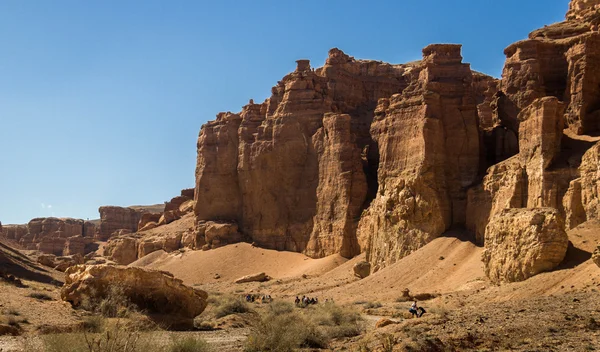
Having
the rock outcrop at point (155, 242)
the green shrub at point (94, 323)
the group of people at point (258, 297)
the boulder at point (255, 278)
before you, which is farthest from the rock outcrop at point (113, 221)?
the green shrub at point (94, 323)

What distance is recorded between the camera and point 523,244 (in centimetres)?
3250

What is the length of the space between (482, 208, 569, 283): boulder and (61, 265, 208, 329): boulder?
15233 millimetres

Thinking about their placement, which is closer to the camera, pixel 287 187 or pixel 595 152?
pixel 595 152

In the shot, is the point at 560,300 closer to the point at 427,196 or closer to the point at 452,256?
the point at 452,256

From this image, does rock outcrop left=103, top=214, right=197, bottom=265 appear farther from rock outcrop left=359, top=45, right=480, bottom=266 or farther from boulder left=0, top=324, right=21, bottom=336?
boulder left=0, top=324, right=21, bottom=336

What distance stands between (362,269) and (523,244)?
60.8 ft

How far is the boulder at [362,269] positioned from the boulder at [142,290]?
80.9 feet

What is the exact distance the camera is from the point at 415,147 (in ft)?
162

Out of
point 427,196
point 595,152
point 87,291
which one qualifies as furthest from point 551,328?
point 427,196

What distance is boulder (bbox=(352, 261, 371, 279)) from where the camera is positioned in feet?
163

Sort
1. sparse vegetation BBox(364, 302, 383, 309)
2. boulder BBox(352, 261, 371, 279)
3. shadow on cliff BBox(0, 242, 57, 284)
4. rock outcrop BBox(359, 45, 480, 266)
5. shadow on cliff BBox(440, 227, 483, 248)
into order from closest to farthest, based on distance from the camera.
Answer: sparse vegetation BBox(364, 302, 383, 309), shadow on cliff BBox(0, 242, 57, 284), shadow on cliff BBox(440, 227, 483, 248), rock outcrop BBox(359, 45, 480, 266), boulder BBox(352, 261, 371, 279)

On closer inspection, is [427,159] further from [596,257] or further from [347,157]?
[596,257]

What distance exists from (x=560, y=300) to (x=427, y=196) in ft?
83.0

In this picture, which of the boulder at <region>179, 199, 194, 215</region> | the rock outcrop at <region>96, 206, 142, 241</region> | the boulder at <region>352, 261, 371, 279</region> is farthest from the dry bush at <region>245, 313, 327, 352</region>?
the rock outcrop at <region>96, 206, 142, 241</region>
